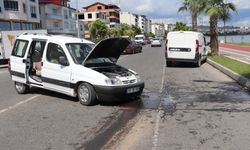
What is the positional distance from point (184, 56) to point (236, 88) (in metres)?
9.47

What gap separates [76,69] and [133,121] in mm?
2679

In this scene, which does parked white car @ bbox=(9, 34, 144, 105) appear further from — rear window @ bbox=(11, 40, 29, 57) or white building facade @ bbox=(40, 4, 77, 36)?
white building facade @ bbox=(40, 4, 77, 36)

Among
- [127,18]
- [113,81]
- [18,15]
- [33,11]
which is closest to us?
[113,81]

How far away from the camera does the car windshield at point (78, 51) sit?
34.3 feet

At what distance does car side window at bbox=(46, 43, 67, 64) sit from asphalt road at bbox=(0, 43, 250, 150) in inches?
44.6

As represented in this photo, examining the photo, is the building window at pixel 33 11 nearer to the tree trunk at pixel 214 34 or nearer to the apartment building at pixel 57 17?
the apartment building at pixel 57 17

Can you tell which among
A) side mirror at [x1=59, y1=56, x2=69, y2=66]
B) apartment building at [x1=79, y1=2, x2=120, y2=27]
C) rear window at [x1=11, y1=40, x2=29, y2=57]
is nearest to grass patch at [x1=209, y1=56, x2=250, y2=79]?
side mirror at [x1=59, y1=56, x2=69, y2=66]

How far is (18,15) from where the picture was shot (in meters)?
57.7

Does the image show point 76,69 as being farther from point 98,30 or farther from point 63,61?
point 98,30

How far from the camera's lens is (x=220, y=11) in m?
30.2

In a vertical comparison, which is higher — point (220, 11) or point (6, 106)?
point (220, 11)

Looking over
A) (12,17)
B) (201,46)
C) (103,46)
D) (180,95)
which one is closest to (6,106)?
(103,46)

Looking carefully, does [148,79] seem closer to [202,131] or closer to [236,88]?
[236,88]

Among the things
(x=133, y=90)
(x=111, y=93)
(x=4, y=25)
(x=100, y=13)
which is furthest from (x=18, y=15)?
(x=100, y=13)
